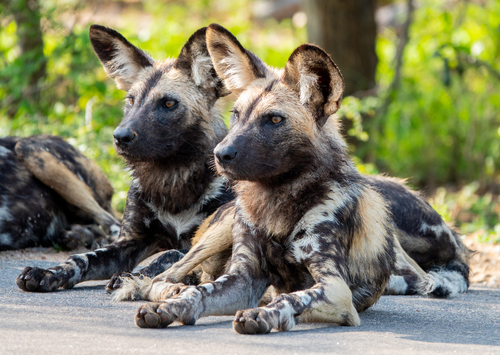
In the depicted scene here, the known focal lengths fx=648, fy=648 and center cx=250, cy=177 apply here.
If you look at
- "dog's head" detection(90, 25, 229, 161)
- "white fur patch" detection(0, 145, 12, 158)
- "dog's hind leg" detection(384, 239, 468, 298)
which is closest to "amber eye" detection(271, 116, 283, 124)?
"dog's head" detection(90, 25, 229, 161)

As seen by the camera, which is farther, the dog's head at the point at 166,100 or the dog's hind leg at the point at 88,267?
the dog's head at the point at 166,100

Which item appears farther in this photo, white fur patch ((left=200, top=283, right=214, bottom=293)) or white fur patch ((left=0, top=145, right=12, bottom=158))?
white fur patch ((left=0, top=145, right=12, bottom=158))

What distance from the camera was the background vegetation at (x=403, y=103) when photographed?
792 cm

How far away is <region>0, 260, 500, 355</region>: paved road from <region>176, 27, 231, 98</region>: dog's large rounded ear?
161 cm

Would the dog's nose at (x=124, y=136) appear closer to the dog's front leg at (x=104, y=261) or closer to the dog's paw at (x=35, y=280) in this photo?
the dog's front leg at (x=104, y=261)

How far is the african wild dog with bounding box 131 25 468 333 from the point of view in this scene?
9.97 feet

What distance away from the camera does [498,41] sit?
10.5 metres

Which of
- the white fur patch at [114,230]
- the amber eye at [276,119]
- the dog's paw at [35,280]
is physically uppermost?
the amber eye at [276,119]

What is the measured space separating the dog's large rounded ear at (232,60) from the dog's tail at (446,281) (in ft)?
5.73

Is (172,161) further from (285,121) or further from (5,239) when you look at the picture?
(5,239)

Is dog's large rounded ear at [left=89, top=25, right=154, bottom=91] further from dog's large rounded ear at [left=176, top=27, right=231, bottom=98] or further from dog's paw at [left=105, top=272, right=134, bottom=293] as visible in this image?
dog's paw at [left=105, top=272, right=134, bottom=293]

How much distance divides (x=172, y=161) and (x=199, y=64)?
67 cm

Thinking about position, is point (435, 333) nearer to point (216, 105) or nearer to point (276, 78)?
point (276, 78)

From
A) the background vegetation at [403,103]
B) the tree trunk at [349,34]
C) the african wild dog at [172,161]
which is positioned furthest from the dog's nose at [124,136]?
the tree trunk at [349,34]
